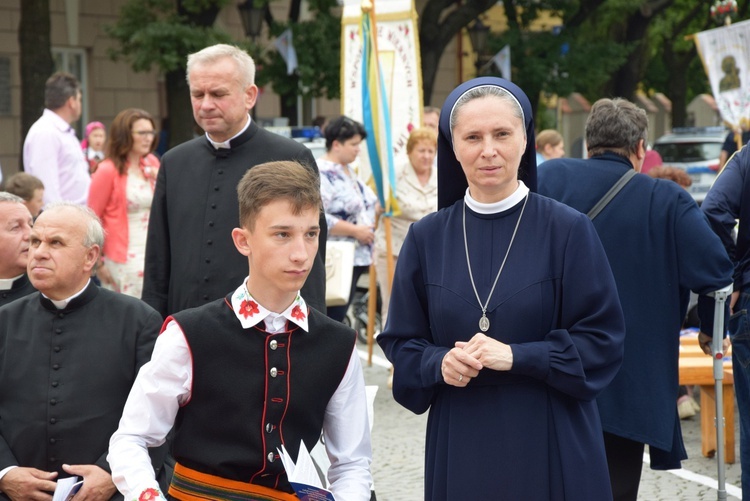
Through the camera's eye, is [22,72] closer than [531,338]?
No

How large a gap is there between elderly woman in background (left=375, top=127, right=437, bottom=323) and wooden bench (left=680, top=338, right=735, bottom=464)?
2935mm

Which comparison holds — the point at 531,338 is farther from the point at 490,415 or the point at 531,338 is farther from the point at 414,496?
the point at 414,496

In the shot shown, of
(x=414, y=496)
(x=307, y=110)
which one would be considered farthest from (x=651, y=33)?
(x=414, y=496)

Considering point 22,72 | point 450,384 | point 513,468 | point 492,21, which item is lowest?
point 513,468

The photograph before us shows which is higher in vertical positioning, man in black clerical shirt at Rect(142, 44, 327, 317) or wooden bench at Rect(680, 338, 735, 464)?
man in black clerical shirt at Rect(142, 44, 327, 317)

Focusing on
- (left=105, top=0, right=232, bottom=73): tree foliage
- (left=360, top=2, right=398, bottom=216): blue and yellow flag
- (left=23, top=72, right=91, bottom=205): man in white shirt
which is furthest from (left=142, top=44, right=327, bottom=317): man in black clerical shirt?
(left=105, top=0, right=232, bottom=73): tree foliage

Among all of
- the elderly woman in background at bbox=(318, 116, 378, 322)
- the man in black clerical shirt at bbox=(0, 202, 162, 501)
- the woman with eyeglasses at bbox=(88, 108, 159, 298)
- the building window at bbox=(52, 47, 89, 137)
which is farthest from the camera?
the building window at bbox=(52, 47, 89, 137)

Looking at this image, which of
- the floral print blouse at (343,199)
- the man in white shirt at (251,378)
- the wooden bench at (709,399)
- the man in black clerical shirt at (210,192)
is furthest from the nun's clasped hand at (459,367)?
the floral print blouse at (343,199)

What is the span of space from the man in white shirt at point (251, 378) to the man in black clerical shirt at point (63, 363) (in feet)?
3.16

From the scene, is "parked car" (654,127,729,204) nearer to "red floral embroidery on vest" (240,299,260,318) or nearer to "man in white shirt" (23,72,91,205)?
"man in white shirt" (23,72,91,205)

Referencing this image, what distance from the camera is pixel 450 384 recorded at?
10.6 ft

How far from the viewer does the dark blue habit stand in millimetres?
3230

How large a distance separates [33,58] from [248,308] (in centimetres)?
1517

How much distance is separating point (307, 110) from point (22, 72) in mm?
11347
